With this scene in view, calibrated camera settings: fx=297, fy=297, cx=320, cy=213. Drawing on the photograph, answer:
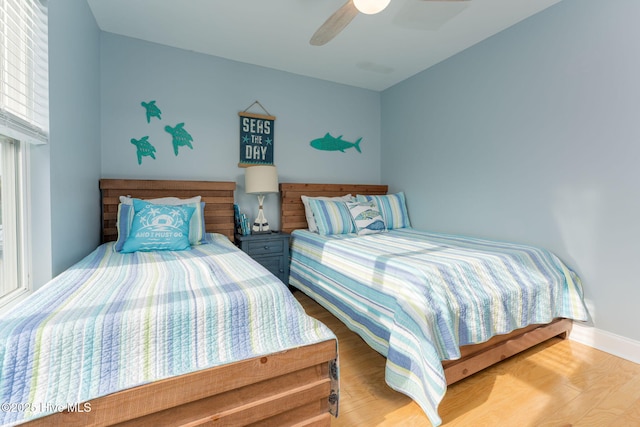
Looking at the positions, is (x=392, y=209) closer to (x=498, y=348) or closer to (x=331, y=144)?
(x=331, y=144)

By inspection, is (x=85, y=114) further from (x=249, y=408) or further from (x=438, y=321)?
(x=438, y=321)

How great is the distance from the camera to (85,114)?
2105mm

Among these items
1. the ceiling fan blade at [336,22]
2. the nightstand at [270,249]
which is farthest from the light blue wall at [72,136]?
the ceiling fan blade at [336,22]

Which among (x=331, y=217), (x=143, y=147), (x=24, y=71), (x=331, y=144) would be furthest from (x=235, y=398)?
(x=331, y=144)

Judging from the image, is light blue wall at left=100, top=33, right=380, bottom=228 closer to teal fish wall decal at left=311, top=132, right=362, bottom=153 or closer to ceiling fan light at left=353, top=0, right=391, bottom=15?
teal fish wall decal at left=311, top=132, right=362, bottom=153

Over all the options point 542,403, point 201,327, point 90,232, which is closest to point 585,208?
point 542,403

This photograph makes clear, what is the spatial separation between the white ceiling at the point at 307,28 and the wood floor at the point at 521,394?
8.22ft

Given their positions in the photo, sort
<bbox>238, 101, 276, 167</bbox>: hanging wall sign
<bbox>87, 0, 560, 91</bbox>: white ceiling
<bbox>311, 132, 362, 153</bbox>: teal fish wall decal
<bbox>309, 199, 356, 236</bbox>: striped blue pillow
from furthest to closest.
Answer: <bbox>311, 132, 362, 153</bbox>: teal fish wall decal → <bbox>238, 101, 276, 167</bbox>: hanging wall sign → <bbox>309, 199, 356, 236</bbox>: striped blue pillow → <bbox>87, 0, 560, 91</bbox>: white ceiling

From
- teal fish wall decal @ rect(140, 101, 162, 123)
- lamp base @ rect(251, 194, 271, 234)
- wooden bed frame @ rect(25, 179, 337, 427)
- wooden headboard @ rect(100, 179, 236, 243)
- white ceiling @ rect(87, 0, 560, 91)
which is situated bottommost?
wooden bed frame @ rect(25, 179, 337, 427)

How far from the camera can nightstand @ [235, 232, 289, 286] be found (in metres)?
2.79

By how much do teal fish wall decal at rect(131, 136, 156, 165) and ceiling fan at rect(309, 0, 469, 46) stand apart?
71.6 inches

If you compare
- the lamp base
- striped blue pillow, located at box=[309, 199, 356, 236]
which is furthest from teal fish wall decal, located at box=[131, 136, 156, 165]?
striped blue pillow, located at box=[309, 199, 356, 236]

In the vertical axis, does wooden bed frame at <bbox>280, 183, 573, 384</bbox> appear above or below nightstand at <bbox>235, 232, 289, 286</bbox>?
below

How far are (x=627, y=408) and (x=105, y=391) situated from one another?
2.27 metres
